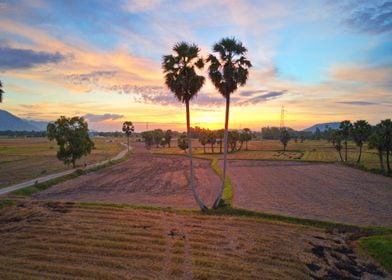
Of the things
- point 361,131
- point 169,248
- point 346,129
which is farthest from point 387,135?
point 169,248

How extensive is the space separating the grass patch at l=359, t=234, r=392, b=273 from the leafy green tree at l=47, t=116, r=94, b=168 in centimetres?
5595

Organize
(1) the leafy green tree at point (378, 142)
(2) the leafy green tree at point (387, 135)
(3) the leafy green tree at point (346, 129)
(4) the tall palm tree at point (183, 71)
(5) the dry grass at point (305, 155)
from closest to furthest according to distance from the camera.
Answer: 1. (4) the tall palm tree at point (183, 71)
2. (2) the leafy green tree at point (387, 135)
3. (1) the leafy green tree at point (378, 142)
4. (3) the leafy green tree at point (346, 129)
5. (5) the dry grass at point (305, 155)

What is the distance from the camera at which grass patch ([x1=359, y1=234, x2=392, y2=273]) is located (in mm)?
15938

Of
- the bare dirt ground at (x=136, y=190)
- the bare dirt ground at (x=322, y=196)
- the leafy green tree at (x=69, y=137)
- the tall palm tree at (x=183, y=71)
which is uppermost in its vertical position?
the tall palm tree at (x=183, y=71)

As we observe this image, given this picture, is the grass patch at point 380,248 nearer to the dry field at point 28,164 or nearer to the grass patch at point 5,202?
the grass patch at point 5,202

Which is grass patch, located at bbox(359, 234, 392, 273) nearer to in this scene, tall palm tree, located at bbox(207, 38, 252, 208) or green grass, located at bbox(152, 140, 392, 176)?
tall palm tree, located at bbox(207, 38, 252, 208)

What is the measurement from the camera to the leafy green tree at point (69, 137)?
6042 centimetres

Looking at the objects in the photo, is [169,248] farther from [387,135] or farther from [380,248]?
[387,135]

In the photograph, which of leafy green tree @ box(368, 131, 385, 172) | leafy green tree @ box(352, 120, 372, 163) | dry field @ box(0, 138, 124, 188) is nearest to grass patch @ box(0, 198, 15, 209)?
dry field @ box(0, 138, 124, 188)

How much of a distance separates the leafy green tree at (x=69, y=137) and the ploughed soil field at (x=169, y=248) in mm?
39220

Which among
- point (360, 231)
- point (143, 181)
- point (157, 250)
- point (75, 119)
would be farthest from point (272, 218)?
point (75, 119)

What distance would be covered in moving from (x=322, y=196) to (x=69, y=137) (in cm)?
4999

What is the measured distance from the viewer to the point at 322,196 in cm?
3472

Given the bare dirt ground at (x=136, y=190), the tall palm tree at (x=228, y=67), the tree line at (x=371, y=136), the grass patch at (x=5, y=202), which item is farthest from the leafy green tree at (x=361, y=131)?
the grass patch at (x=5, y=202)
